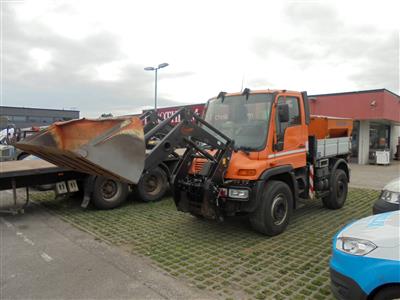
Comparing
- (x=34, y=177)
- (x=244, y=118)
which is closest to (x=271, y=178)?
(x=244, y=118)

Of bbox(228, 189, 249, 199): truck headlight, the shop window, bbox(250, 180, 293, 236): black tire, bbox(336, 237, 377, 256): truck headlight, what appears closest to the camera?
bbox(336, 237, 377, 256): truck headlight

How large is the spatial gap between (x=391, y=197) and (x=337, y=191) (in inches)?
93.1

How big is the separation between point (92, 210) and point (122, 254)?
10.0 ft

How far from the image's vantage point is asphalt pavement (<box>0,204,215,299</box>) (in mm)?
3699

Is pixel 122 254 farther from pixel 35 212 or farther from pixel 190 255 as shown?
pixel 35 212

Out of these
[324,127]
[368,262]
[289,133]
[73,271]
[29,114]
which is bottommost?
[73,271]

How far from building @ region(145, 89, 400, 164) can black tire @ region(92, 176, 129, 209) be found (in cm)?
834

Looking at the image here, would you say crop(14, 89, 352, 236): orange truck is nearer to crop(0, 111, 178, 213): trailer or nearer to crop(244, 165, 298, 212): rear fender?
crop(244, 165, 298, 212): rear fender

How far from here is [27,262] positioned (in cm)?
464

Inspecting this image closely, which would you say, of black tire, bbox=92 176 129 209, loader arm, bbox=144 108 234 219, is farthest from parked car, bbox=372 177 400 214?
black tire, bbox=92 176 129 209

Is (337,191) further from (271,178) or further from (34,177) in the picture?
(34,177)

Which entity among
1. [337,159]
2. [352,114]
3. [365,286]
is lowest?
[365,286]

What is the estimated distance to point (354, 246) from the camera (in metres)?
2.77

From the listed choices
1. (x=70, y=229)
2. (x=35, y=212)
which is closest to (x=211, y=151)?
(x=70, y=229)
